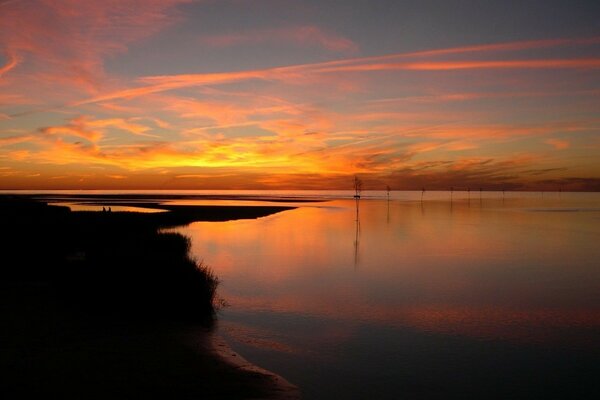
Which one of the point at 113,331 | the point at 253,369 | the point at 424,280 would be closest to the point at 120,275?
the point at 113,331

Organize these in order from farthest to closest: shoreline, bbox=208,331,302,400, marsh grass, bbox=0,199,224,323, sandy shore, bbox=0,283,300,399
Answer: marsh grass, bbox=0,199,224,323 < shoreline, bbox=208,331,302,400 < sandy shore, bbox=0,283,300,399

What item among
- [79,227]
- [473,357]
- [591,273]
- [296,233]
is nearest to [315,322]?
[473,357]

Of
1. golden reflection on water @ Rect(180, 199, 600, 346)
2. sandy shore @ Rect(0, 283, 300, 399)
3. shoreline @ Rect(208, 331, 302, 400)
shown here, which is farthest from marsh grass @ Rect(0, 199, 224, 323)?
golden reflection on water @ Rect(180, 199, 600, 346)

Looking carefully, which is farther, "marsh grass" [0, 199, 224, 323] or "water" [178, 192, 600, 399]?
"marsh grass" [0, 199, 224, 323]

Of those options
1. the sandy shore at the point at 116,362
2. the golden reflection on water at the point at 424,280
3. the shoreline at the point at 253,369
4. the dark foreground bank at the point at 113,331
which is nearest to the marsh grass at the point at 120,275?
the dark foreground bank at the point at 113,331

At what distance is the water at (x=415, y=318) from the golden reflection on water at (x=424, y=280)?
94 millimetres

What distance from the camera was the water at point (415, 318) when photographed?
47.2ft

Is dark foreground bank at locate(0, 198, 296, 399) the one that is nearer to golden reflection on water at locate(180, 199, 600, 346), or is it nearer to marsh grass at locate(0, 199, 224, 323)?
marsh grass at locate(0, 199, 224, 323)

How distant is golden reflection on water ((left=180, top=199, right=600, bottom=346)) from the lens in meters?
21.4

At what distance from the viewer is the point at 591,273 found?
1395 inches

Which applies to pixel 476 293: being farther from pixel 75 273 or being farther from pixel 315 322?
pixel 75 273

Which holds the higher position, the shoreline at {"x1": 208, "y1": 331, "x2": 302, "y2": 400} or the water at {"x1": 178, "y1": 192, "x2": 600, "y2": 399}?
the shoreline at {"x1": 208, "y1": 331, "x2": 302, "y2": 400}

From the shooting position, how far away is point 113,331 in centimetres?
1542

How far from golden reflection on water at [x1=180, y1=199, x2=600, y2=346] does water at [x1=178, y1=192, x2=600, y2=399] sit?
9 cm
